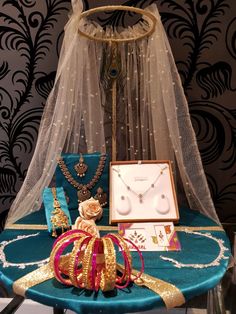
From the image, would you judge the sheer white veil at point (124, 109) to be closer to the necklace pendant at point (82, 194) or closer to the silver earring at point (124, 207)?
the necklace pendant at point (82, 194)

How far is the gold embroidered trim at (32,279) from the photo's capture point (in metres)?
1.13

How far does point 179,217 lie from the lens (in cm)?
160

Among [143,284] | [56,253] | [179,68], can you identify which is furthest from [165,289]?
[179,68]

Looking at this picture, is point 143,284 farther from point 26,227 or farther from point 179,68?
point 179,68

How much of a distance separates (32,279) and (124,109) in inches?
36.8

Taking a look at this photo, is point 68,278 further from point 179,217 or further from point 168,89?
point 168,89

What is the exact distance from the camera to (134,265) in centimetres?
123

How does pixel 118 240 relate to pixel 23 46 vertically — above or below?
below

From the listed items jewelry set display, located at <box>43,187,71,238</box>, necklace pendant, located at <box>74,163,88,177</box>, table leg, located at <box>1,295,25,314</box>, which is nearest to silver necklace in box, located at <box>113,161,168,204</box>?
Result: necklace pendant, located at <box>74,163,88,177</box>

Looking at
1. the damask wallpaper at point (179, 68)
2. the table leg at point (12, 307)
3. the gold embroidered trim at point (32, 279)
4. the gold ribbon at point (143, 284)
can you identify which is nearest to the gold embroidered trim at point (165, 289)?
the gold ribbon at point (143, 284)

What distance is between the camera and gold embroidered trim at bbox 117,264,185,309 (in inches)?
42.4

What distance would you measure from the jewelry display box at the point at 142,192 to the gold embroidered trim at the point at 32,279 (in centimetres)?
40

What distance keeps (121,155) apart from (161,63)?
491 millimetres

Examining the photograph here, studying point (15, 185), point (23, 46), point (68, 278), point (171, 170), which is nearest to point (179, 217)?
point (171, 170)
